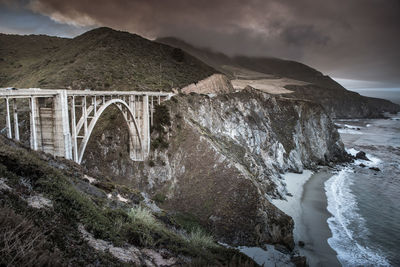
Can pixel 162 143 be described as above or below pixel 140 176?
above

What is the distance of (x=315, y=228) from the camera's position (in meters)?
23.6

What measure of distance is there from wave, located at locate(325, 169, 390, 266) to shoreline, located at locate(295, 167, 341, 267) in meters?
0.55

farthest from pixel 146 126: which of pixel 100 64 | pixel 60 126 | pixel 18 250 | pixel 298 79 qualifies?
pixel 298 79

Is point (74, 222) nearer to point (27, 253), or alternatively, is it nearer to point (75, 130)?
point (27, 253)

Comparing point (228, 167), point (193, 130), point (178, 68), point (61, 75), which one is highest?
point (178, 68)

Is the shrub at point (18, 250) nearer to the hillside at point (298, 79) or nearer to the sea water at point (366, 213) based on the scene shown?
the sea water at point (366, 213)

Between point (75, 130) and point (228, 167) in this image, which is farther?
point (228, 167)

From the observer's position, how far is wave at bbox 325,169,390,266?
1895cm

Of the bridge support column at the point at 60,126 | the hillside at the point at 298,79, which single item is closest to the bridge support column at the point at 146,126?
the bridge support column at the point at 60,126

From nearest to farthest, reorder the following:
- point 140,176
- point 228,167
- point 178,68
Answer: point 228,167
point 140,176
point 178,68

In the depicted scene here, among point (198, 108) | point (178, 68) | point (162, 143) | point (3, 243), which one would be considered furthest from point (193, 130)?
point (178, 68)

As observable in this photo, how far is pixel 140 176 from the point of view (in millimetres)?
28891

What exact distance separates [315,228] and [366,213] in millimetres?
8151

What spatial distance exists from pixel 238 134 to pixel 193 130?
1253 cm
